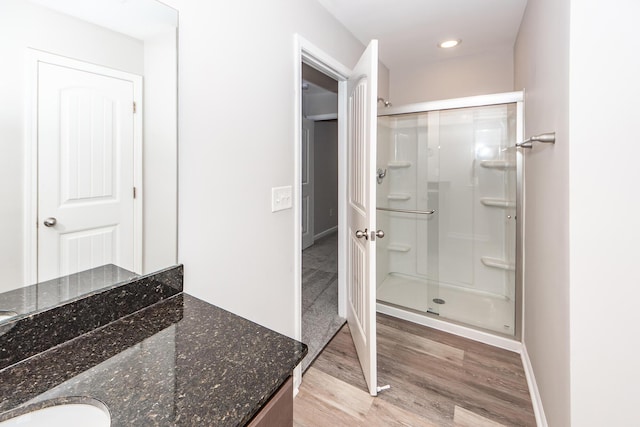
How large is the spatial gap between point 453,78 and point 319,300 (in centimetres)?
251

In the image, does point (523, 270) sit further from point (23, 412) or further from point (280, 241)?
point (23, 412)

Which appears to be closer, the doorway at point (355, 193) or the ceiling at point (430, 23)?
the doorway at point (355, 193)

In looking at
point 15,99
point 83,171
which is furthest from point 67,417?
point 15,99

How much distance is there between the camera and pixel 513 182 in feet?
7.62

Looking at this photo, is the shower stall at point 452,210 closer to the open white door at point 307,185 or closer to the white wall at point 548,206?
the white wall at point 548,206

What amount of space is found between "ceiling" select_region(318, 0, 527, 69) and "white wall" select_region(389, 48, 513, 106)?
0.38ft

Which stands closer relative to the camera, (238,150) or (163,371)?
(163,371)

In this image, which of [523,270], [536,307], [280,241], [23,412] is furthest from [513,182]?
[23,412]

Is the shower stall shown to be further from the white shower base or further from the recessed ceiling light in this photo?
the recessed ceiling light

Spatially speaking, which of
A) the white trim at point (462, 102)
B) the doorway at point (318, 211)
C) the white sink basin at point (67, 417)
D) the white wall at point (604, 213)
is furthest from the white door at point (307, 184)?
the white sink basin at point (67, 417)

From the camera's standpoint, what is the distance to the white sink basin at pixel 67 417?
55 cm

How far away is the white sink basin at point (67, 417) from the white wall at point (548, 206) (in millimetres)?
1405

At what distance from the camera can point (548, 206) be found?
1.41 m

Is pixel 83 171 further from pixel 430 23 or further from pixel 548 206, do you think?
pixel 430 23
